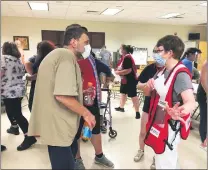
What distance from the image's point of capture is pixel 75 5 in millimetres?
4816

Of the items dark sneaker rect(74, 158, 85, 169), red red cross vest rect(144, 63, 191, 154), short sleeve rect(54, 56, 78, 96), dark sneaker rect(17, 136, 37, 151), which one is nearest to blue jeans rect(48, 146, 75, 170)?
short sleeve rect(54, 56, 78, 96)

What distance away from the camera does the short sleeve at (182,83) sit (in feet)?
3.45

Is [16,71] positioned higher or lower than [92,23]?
lower

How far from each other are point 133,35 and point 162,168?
22.1 ft

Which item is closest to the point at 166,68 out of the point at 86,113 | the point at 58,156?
the point at 86,113

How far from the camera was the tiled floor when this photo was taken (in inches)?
74.0

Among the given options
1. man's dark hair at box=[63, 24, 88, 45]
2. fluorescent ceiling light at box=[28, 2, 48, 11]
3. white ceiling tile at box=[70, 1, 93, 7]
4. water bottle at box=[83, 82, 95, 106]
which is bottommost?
water bottle at box=[83, 82, 95, 106]

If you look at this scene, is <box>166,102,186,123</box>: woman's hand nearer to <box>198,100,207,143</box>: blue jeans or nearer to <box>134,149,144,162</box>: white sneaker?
<box>134,149,144,162</box>: white sneaker

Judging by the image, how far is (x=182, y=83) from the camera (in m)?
1.06

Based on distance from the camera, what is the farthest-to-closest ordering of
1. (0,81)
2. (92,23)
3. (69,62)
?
(92,23), (0,81), (69,62)

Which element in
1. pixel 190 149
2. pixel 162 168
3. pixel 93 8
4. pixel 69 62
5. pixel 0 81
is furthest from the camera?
pixel 93 8

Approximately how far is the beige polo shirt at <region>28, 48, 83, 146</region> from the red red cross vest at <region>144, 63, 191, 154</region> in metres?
0.43

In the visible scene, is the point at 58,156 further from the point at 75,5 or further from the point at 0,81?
the point at 75,5

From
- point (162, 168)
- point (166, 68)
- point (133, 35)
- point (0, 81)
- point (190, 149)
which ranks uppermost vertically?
point (133, 35)
